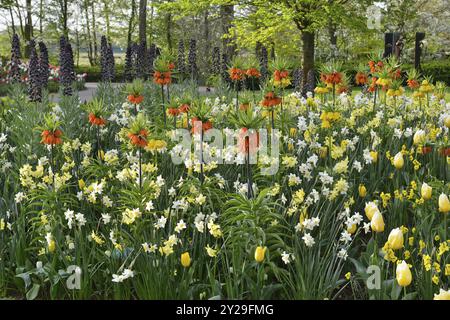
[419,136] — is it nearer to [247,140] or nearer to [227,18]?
[247,140]

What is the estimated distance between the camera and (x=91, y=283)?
9.57 feet

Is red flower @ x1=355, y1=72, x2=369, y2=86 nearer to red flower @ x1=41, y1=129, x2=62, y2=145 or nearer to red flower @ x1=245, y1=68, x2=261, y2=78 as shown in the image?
red flower @ x1=245, y1=68, x2=261, y2=78

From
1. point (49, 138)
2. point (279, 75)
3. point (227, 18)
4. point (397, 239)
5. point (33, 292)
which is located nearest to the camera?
point (397, 239)

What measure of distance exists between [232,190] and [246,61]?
6.41 ft

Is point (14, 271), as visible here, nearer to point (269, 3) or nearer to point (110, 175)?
point (110, 175)

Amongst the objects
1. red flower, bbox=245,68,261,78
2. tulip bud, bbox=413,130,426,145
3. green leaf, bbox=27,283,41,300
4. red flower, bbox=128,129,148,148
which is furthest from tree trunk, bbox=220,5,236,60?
green leaf, bbox=27,283,41,300

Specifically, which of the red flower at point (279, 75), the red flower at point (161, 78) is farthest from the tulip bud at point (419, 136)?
the red flower at point (161, 78)

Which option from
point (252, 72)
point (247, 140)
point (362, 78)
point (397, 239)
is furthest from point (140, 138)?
point (362, 78)

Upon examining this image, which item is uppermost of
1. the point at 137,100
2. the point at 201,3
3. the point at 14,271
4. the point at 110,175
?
the point at 201,3

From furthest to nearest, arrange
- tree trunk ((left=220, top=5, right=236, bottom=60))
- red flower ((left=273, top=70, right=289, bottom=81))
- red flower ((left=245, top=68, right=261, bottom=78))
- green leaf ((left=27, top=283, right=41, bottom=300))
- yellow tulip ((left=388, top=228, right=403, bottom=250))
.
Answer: tree trunk ((left=220, top=5, right=236, bottom=60)) → red flower ((left=245, top=68, right=261, bottom=78)) → red flower ((left=273, top=70, right=289, bottom=81)) → green leaf ((left=27, top=283, right=41, bottom=300)) → yellow tulip ((left=388, top=228, right=403, bottom=250))

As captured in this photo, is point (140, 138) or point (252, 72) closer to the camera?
point (140, 138)

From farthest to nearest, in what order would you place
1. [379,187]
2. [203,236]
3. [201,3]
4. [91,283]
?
[201,3] < [379,187] < [203,236] < [91,283]

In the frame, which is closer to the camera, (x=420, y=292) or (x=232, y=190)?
(x=420, y=292)
